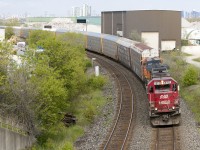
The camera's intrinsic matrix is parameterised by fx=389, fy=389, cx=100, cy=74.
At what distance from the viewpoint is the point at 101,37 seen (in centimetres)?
5547

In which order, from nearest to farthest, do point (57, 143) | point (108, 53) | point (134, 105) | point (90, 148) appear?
point (90, 148) < point (57, 143) < point (134, 105) < point (108, 53)

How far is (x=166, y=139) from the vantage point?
24.3 m

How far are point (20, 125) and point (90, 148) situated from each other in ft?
15.6

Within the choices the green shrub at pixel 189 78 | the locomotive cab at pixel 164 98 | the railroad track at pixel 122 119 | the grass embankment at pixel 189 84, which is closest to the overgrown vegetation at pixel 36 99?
the railroad track at pixel 122 119

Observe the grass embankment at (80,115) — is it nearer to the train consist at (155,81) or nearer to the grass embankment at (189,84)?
the train consist at (155,81)

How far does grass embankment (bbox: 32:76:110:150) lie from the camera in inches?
978

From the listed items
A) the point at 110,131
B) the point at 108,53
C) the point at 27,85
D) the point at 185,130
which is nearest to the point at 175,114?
the point at 185,130

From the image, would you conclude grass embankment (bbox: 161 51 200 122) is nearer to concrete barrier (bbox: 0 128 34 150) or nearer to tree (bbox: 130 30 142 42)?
concrete barrier (bbox: 0 128 34 150)

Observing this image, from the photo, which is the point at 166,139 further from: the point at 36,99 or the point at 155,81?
the point at 36,99

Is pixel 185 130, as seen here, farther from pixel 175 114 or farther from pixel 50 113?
pixel 50 113

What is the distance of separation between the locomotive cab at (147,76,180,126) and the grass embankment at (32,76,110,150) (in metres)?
5.43

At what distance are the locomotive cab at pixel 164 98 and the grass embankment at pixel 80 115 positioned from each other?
543 cm

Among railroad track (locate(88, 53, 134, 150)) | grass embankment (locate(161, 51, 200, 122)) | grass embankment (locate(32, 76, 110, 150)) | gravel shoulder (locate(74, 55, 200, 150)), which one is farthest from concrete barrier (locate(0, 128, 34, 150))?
grass embankment (locate(161, 51, 200, 122))

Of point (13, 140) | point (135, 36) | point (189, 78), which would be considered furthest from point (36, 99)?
point (135, 36)
